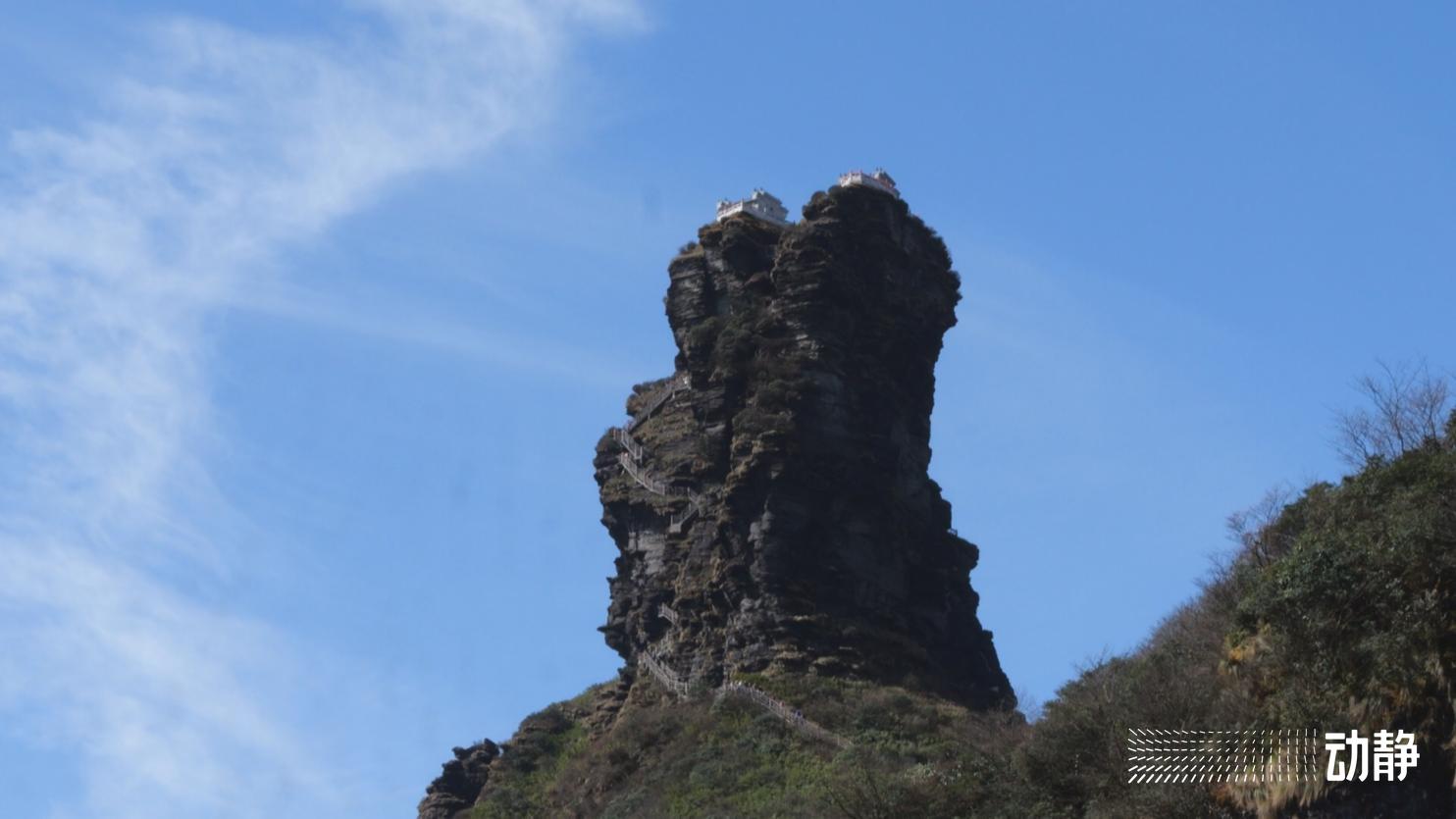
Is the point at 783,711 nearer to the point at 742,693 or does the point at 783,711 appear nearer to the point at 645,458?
the point at 742,693

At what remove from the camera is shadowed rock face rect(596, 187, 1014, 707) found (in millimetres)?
81688

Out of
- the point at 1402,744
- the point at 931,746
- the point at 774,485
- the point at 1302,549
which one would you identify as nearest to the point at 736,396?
the point at 774,485

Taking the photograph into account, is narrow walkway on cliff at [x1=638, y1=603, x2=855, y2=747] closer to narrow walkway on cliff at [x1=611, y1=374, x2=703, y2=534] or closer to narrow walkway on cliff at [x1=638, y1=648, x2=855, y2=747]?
narrow walkway on cliff at [x1=638, y1=648, x2=855, y2=747]

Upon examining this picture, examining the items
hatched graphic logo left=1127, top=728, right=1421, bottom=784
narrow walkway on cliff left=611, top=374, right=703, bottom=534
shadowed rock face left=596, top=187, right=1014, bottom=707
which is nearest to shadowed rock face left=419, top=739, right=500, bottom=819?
shadowed rock face left=596, top=187, right=1014, bottom=707

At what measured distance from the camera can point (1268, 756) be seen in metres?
36.1

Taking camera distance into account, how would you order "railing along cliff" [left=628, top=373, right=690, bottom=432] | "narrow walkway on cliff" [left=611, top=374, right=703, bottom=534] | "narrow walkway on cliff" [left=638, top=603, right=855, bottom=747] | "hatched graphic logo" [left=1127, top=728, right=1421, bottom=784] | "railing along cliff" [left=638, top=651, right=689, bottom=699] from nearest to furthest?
"hatched graphic logo" [left=1127, top=728, right=1421, bottom=784] < "narrow walkway on cliff" [left=638, top=603, right=855, bottom=747] < "railing along cliff" [left=638, top=651, right=689, bottom=699] < "narrow walkway on cliff" [left=611, top=374, right=703, bottom=534] < "railing along cliff" [left=628, top=373, right=690, bottom=432]

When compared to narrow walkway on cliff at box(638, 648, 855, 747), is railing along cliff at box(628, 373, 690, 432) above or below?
above

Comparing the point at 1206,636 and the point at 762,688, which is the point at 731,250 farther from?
the point at 1206,636

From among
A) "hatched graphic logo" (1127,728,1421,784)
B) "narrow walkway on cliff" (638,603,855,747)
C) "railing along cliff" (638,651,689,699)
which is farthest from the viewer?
"railing along cliff" (638,651,689,699)

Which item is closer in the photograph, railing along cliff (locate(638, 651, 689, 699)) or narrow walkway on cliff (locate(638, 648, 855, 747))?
narrow walkway on cliff (locate(638, 648, 855, 747))

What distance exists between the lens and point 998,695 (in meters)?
85.1

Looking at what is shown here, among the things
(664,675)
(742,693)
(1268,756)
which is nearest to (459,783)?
(664,675)

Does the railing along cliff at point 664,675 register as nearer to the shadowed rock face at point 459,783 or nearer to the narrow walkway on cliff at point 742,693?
the narrow walkway on cliff at point 742,693

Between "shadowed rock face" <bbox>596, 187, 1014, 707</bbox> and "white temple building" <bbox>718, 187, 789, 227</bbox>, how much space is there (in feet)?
4.73
